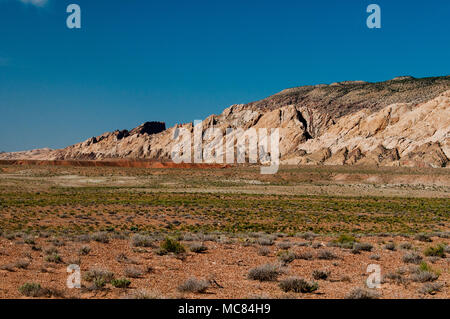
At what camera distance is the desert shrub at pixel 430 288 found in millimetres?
9404

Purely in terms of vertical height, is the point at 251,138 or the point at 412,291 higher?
the point at 251,138

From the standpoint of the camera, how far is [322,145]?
119938 mm

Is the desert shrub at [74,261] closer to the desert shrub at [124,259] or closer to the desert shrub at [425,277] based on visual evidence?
the desert shrub at [124,259]

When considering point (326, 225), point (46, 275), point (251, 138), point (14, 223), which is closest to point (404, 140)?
point (251, 138)

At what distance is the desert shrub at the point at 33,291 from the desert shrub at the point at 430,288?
A: 900 centimetres

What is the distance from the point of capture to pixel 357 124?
11962 centimetres

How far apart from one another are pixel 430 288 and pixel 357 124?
383 feet

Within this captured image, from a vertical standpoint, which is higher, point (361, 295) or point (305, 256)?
point (361, 295)

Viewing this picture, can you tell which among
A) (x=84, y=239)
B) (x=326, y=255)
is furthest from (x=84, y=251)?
(x=326, y=255)

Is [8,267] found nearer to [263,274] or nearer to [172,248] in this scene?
[172,248]

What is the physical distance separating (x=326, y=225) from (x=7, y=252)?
766 inches

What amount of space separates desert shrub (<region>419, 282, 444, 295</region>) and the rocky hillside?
8494 centimetres

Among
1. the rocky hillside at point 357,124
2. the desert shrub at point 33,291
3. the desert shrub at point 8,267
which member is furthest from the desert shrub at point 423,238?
the rocky hillside at point 357,124
